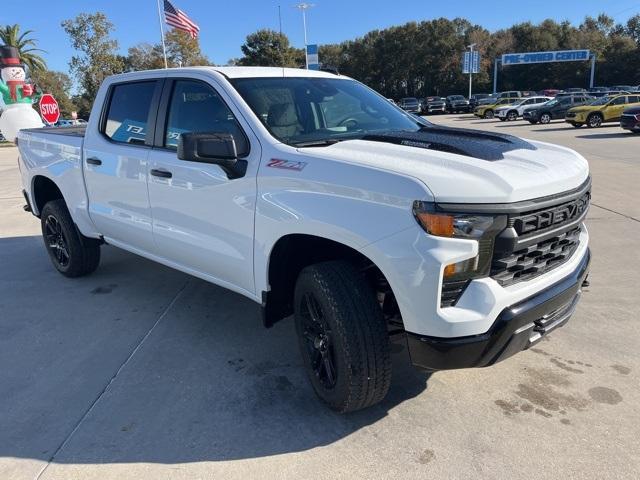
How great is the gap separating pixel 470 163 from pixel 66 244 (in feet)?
13.6

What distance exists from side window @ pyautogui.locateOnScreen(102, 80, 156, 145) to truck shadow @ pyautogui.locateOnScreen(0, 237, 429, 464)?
4.78 feet

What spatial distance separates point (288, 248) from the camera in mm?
2945

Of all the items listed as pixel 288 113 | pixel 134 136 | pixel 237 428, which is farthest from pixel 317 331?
pixel 134 136

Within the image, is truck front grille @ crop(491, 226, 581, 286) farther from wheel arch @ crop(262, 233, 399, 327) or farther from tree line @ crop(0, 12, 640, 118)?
tree line @ crop(0, 12, 640, 118)

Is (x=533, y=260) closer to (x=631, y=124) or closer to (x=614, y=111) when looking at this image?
(x=631, y=124)

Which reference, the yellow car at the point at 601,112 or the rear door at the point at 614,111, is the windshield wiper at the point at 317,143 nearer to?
the yellow car at the point at 601,112

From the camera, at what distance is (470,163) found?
8.02 ft

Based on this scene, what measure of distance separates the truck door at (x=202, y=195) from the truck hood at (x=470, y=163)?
1.73 ft

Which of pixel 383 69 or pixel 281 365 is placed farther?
pixel 383 69

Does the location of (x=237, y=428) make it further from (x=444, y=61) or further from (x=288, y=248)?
(x=444, y=61)

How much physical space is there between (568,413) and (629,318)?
5.01ft

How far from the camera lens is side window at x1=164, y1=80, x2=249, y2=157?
10.4ft

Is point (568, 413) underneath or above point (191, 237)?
underneath

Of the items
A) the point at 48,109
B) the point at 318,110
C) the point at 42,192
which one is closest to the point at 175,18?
the point at 48,109
